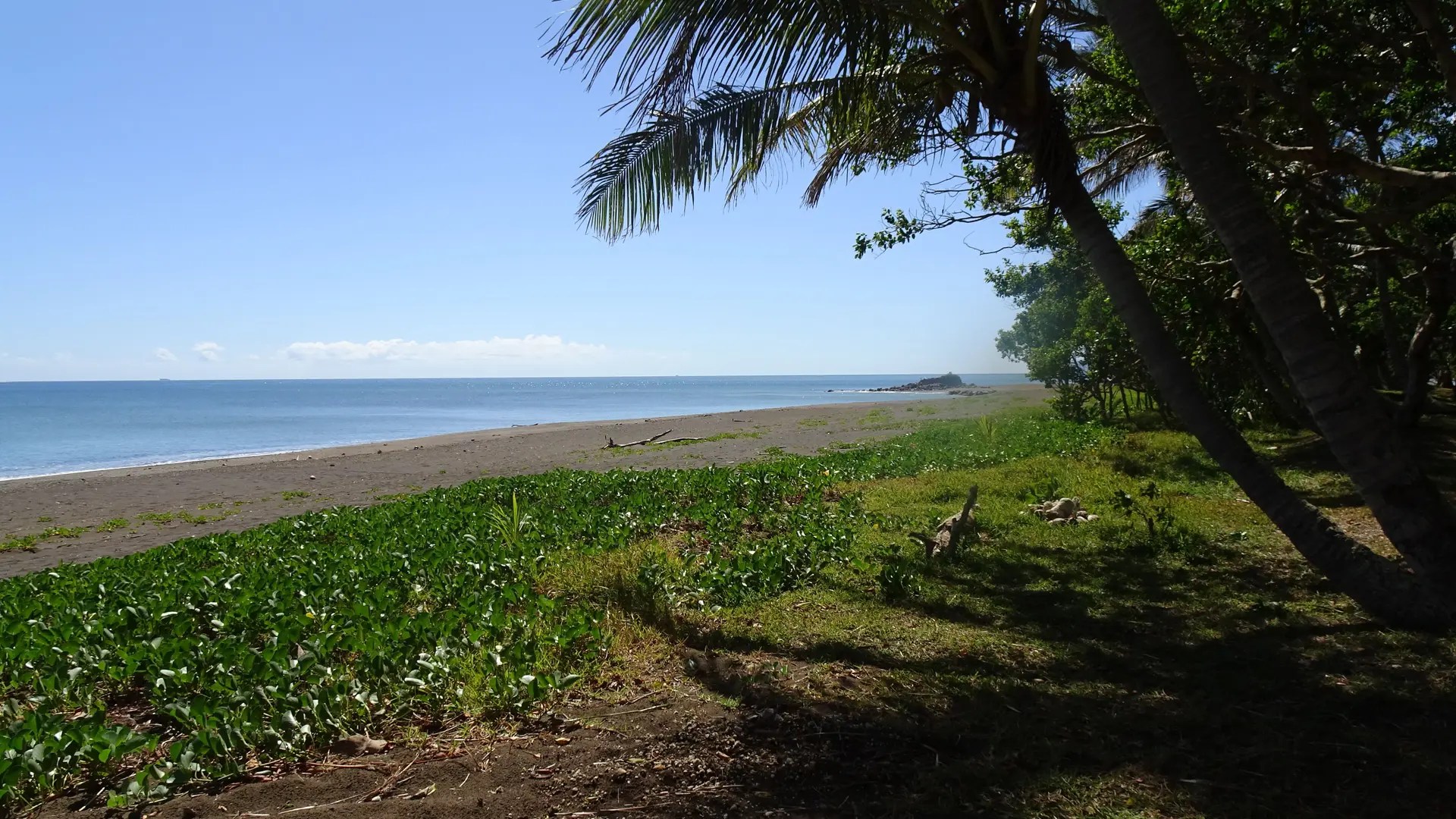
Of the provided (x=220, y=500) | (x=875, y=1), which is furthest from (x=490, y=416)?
Result: (x=875, y=1)

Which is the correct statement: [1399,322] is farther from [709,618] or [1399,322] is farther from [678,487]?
[709,618]

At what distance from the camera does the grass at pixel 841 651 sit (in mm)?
3084

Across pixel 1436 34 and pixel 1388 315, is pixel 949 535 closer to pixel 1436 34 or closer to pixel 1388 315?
pixel 1436 34

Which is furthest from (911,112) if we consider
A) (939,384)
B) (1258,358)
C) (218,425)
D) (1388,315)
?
(939,384)

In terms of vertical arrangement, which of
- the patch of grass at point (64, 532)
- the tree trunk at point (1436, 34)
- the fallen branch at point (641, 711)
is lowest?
the patch of grass at point (64, 532)

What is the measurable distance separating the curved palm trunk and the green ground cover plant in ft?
12.3

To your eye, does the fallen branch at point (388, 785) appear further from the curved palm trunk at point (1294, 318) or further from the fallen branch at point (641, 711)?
the curved palm trunk at point (1294, 318)

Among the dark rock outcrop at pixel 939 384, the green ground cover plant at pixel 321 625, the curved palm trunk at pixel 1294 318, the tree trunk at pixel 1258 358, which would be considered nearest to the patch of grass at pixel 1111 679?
the curved palm trunk at pixel 1294 318

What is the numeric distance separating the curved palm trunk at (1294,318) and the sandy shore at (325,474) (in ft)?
42.6

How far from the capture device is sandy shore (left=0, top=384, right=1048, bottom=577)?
13.3 meters

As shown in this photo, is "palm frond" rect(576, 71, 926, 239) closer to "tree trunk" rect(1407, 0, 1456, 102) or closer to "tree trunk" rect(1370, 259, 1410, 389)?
"tree trunk" rect(1407, 0, 1456, 102)

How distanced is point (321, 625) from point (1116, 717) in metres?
4.55

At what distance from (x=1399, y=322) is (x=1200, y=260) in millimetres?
9239

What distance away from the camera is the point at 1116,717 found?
3574mm
